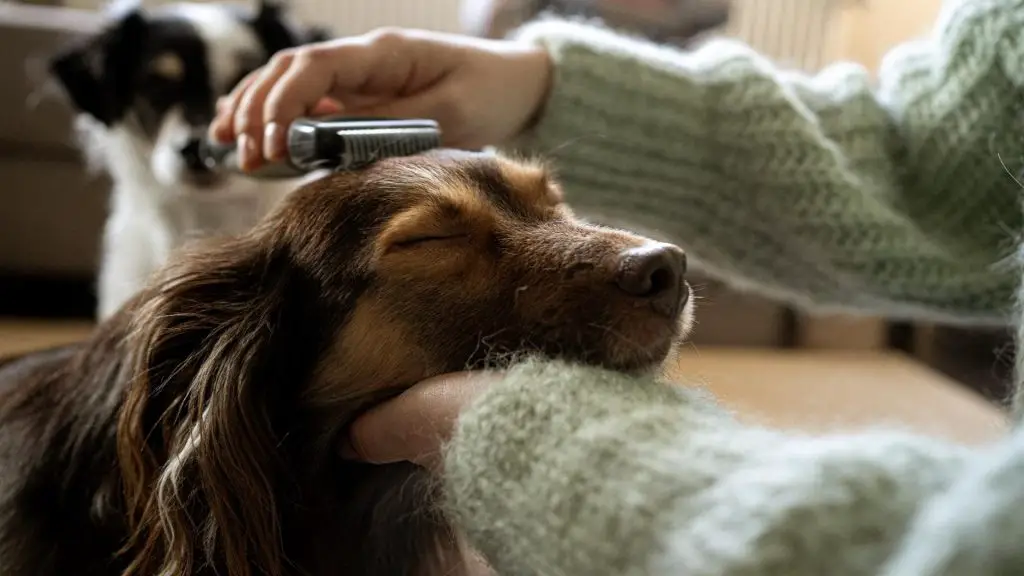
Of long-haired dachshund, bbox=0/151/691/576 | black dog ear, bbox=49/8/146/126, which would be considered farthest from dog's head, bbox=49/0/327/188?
long-haired dachshund, bbox=0/151/691/576

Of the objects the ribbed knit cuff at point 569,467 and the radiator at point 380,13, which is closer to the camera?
the ribbed knit cuff at point 569,467

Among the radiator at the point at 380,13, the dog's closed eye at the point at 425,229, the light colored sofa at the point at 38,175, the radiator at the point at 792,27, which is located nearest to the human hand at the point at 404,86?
the dog's closed eye at the point at 425,229

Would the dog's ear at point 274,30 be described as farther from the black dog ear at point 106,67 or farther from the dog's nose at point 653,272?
the dog's nose at point 653,272

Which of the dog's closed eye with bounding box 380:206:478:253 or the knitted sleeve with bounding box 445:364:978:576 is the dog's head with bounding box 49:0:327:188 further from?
the knitted sleeve with bounding box 445:364:978:576

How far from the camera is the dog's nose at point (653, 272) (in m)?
0.78

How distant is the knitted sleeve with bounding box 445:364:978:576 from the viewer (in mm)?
454

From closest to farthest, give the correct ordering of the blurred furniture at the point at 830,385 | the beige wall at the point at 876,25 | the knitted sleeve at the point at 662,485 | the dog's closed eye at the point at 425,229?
the knitted sleeve at the point at 662,485
the dog's closed eye at the point at 425,229
the blurred furniture at the point at 830,385
the beige wall at the point at 876,25

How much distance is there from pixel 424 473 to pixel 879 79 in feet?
3.02

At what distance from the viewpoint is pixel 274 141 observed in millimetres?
1072

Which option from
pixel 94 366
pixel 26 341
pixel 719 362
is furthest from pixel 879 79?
pixel 26 341

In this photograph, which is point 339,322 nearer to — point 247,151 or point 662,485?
point 247,151

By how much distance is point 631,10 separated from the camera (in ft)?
11.6

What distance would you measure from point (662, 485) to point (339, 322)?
1.50 ft

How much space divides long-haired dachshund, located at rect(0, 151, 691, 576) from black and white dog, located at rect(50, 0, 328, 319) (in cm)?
119
